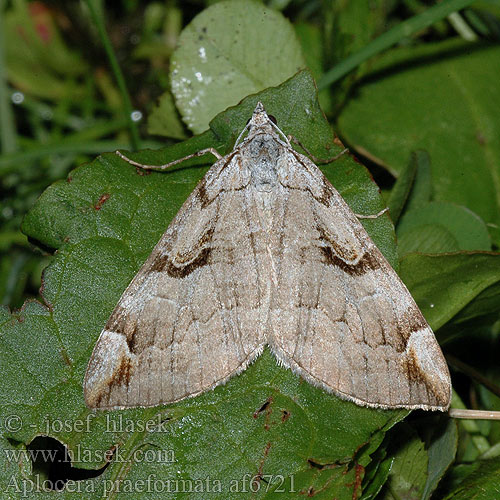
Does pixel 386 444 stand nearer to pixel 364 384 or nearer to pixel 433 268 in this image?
pixel 364 384

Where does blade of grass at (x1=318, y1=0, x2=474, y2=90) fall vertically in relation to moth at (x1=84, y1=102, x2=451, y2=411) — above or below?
above

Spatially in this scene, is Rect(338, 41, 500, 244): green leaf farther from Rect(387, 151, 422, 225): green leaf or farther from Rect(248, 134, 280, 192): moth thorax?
Rect(248, 134, 280, 192): moth thorax

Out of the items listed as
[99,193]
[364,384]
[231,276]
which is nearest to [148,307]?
[231,276]

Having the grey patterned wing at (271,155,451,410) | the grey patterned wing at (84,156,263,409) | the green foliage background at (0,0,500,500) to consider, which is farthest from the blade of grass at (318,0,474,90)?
the grey patterned wing at (84,156,263,409)

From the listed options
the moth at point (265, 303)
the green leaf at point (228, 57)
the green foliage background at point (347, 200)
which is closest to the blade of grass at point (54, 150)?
the green foliage background at point (347, 200)

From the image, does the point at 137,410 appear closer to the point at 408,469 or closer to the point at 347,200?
the point at 408,469

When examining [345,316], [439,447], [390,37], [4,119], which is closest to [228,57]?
[390,37]
